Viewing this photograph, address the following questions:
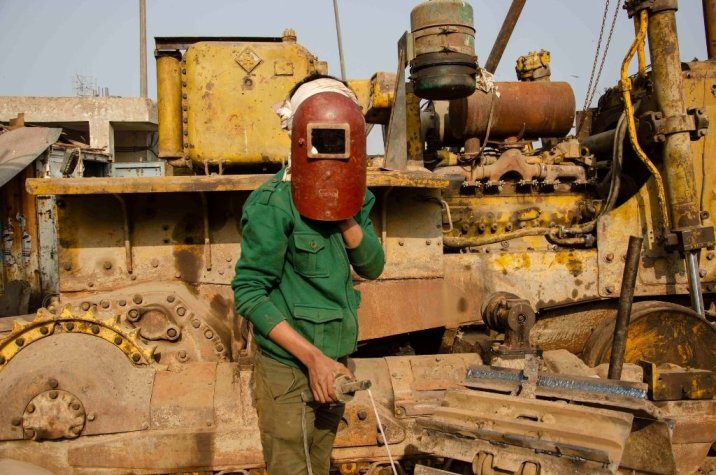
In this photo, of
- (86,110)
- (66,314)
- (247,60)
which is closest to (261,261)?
(66,314)

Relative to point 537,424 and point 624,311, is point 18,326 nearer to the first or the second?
point 537,424

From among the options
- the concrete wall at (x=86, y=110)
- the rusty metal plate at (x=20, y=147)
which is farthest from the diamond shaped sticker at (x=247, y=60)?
the concrete wall at (x=86, y=110)

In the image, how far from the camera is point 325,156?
2502mm

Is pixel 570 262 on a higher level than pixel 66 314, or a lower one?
higher

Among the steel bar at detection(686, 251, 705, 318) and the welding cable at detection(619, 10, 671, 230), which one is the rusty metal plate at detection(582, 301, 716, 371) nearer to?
the steel bar at detection(686, 251, 705, 318)

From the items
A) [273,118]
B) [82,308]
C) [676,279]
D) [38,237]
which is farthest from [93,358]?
[38,237]

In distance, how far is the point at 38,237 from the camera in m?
11.8

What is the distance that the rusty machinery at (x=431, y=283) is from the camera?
11.5 ft

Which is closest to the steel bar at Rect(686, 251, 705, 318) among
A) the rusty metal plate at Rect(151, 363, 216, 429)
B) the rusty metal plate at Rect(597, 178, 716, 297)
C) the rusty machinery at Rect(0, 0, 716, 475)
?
the rusty machinery at Rect(0, 0, 716, 475)

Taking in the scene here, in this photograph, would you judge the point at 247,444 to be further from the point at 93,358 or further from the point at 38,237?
the point at 38,237

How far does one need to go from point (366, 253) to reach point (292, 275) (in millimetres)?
301

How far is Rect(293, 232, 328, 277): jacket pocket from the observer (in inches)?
101

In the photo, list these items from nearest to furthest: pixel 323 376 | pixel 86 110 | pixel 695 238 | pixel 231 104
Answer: pixel 323 376
pixel 231 104
pixel 695 238
pixel 86 110

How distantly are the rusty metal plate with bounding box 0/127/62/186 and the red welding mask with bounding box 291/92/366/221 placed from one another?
30.5 ft
